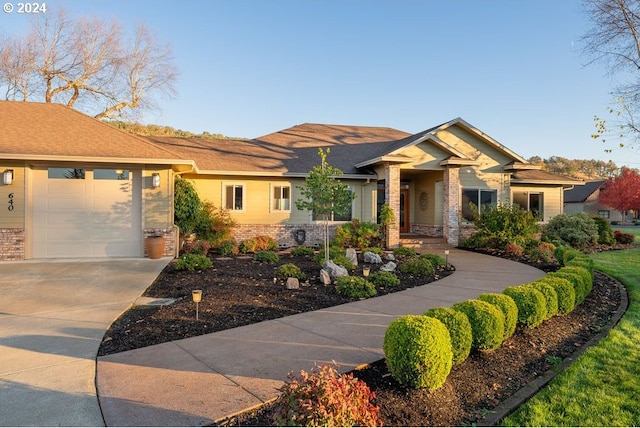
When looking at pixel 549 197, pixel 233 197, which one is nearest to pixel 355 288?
pixel 233 197

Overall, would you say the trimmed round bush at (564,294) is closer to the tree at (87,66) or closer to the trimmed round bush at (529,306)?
the trimmed round bush at (529,306)

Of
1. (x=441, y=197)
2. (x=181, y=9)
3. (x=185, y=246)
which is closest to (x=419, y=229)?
(x=441, y=197)

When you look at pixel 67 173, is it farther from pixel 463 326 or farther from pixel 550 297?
pixel 550 297

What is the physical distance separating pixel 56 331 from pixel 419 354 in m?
4.77

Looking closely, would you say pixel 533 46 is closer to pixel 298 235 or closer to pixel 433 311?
pixel 298 235

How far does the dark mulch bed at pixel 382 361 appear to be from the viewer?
3135 mm

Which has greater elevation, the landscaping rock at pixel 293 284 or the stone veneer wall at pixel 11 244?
the stone veneer wall at pixel 11 244

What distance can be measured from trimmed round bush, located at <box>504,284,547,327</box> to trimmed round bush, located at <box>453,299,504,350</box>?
3.08ft

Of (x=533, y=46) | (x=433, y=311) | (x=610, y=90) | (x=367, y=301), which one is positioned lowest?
(x=367, y=301)

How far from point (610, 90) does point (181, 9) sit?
47.2 ft

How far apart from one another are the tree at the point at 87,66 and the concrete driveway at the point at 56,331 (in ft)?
63.8

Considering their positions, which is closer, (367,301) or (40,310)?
(40,310)

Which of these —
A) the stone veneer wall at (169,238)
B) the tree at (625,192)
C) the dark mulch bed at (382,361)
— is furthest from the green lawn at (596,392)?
the tree at (625,192)

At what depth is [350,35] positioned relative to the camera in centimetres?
1448
